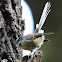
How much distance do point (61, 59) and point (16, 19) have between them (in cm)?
101

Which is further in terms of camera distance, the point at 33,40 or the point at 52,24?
the point at 52,24

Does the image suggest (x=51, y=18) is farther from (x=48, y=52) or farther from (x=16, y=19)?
(x=16, y=19)

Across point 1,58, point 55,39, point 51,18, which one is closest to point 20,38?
point 1,58

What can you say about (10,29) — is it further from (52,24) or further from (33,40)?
(52,24)

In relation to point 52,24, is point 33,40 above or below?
below

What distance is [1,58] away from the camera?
1.53m

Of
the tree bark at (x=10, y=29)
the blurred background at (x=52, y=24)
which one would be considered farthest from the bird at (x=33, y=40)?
the blurred background at (x=52, y=24)

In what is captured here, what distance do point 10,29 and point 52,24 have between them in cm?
74

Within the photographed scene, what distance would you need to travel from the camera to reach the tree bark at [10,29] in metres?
1.51

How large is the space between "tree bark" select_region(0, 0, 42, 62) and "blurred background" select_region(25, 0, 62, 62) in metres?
0.53

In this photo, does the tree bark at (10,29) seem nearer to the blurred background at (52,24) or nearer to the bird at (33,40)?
the bird at (33,40)

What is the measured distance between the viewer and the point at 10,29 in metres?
1.55

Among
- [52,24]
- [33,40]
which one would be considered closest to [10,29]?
[33,40]

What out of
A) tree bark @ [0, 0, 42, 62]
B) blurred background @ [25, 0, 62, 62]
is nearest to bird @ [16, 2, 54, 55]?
tree bark @ [0, 0, 42, 62]
